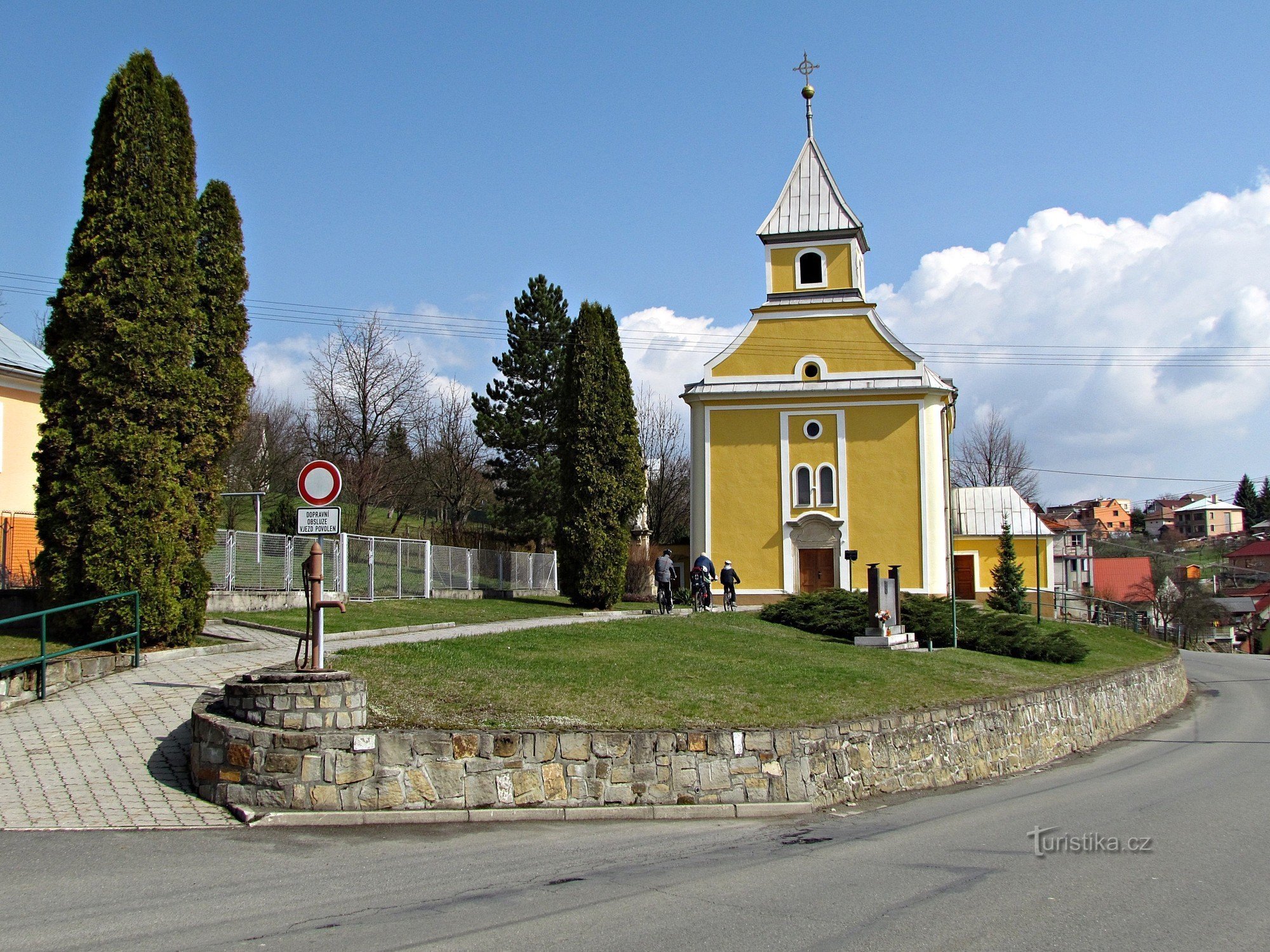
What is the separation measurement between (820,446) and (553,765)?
2892cm

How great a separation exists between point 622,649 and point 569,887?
929 centimetres

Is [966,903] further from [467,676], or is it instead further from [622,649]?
[622,649]

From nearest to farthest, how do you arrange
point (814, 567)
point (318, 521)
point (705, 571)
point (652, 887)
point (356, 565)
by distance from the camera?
point (652, 887) → point (318, 521) → point (356, 565) → point (705, 571) → point (814, 567)

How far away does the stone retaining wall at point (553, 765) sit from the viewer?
922 centimetres

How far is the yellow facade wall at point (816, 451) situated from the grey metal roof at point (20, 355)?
76.5 feet

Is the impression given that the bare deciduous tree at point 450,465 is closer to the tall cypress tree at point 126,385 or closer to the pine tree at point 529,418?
the pine tree at point 529,418

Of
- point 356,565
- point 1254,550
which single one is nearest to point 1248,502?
point 1254,550

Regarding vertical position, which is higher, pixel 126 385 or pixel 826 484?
pixel 126 385

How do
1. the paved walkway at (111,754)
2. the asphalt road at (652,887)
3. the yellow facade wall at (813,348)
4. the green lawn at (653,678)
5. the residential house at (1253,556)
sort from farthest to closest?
the residential house at (1253,556), the yellow facade wall at (813,348), the green lawn at (653,678), the paved walkway at (111,754), the asphalt road at (652,887)

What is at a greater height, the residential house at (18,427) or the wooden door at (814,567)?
the residential house at (18,427)

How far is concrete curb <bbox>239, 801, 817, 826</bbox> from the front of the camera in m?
8.99

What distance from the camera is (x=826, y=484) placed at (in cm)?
3759

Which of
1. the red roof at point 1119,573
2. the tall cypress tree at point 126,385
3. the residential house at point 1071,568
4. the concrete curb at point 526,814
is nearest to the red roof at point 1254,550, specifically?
the residential house at point 1071,568

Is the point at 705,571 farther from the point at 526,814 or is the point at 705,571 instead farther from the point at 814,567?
the point at 526,814
